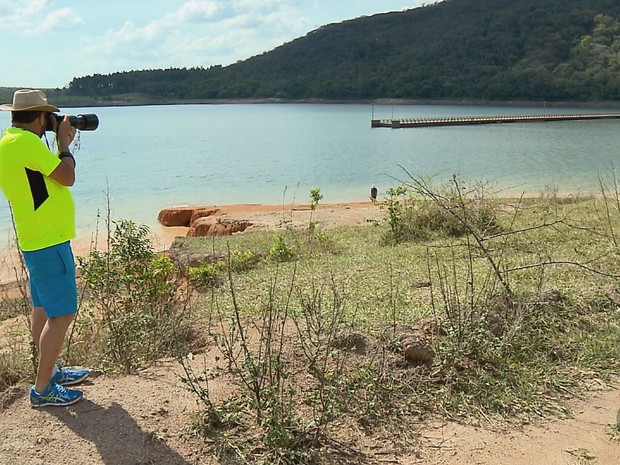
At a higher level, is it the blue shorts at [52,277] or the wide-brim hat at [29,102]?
the wide-brim hat at [29,102]

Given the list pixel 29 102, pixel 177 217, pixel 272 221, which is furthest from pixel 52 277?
pixel 177 217

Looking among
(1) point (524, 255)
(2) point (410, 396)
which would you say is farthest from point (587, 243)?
(2) point (410, 396)

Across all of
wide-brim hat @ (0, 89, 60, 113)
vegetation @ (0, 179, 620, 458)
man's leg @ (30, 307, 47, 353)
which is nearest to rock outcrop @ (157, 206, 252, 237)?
vegetation @ (0, 179, 620, 458)

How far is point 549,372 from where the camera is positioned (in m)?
3.98

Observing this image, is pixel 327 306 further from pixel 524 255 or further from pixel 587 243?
pixel 587 243

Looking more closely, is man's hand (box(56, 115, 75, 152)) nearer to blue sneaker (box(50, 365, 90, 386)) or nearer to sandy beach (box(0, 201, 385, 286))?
blue sneaker (box(50, 365, 90, 386))

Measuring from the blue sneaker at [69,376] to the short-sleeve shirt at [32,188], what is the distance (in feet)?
2.65

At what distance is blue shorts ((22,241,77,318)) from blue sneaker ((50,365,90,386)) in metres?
0.49

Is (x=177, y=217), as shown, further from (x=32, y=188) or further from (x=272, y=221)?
(x=32, y=188)

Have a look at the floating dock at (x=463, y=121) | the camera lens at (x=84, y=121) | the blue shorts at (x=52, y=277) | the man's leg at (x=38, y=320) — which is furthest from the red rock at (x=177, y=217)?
the floating dock at (x=463, y=121)

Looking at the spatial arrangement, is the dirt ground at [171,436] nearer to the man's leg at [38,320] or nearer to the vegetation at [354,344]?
the vegetation at [354,344]

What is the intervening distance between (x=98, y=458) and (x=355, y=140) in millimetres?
43530

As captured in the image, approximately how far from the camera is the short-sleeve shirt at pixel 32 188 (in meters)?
3.09

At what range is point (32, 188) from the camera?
3.14 m
